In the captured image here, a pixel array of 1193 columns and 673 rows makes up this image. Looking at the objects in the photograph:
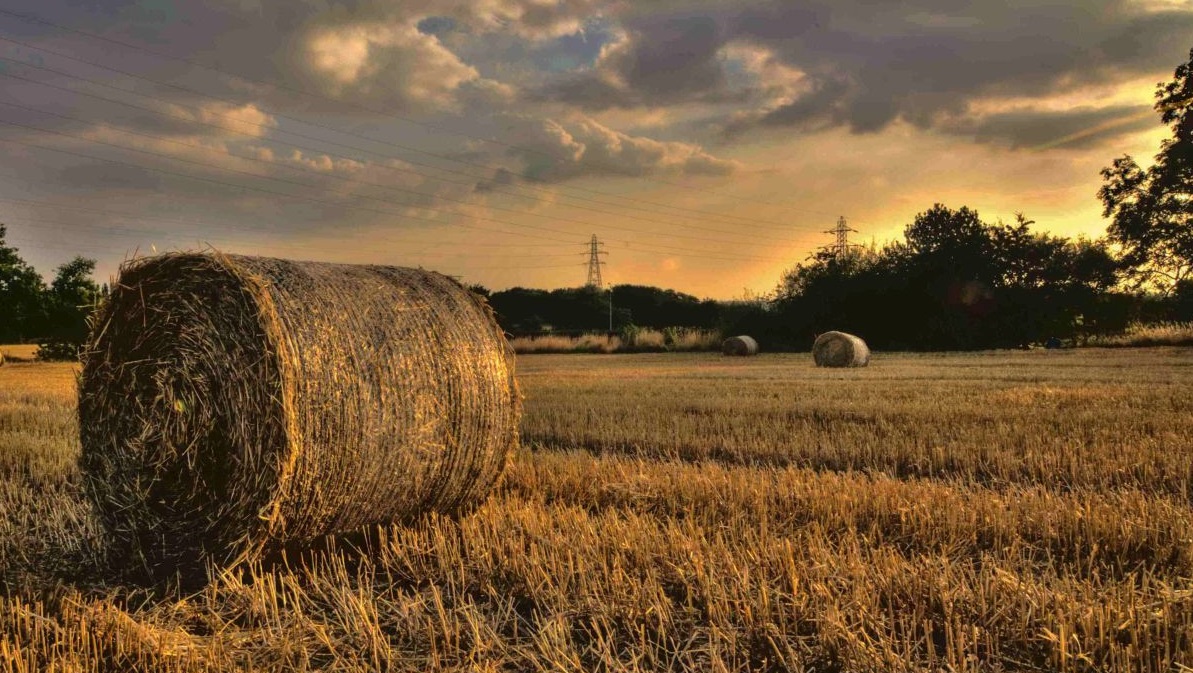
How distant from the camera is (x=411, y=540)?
203 inches

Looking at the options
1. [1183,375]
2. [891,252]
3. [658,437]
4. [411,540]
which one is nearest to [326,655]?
[411,540]

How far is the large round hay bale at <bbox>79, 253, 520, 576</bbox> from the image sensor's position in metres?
4.73

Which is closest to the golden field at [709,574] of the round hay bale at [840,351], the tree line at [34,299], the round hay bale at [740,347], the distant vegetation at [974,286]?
the round hay bale at [840,351]

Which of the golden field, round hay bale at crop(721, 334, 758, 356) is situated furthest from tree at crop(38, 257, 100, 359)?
the golden field

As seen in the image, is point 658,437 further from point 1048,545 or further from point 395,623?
point 395,623

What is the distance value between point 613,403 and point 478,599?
7779mm

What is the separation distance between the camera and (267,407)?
4684 mm

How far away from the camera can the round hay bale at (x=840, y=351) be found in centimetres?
2091

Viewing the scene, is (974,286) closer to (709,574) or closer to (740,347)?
(740,347)

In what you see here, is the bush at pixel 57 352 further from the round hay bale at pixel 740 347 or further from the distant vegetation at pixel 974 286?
the round hay bale at pixel 740 347

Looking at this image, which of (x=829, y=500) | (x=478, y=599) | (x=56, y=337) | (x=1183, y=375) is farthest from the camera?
(x=56, y=337)

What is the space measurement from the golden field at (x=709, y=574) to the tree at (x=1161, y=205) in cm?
3602

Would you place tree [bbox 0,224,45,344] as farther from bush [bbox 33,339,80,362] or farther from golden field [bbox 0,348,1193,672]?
golden field [bbox 0,348,1193,672]

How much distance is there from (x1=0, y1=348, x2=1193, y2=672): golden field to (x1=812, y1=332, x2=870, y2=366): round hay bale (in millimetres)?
12526
